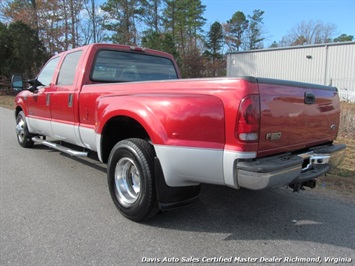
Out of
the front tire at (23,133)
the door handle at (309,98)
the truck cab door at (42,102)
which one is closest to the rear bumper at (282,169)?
the door handle at (309,98)

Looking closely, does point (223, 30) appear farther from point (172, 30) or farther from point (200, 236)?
point (200, 236)

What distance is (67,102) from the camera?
496 centimetres

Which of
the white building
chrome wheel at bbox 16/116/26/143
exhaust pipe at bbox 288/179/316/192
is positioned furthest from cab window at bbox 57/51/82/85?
the white building

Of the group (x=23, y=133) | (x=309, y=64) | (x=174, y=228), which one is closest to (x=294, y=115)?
(x=174, y=228)

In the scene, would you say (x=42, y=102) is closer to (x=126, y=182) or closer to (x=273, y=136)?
(x=126, y=182)

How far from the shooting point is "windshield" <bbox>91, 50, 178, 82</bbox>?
16.1 feet

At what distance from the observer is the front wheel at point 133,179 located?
10.9ft

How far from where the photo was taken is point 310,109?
3326mm

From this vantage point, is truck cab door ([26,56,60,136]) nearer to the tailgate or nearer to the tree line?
the tailgate

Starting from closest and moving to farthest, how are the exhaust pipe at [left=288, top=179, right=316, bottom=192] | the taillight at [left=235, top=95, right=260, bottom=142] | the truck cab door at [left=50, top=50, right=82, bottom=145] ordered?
the taillight at [left=235, top=95, right=260, bottom=142], the exhaust pipe at [left=288, top=179, right=316, bottom=192], the truck cab door at [left=50, top=50, right=82, bottom=145]

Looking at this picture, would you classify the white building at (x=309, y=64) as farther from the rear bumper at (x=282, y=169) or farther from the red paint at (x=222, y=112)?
the rear bumper at (x=282, y=169)

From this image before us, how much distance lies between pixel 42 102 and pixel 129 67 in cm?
184

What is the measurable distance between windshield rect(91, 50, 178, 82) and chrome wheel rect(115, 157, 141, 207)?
1.68m

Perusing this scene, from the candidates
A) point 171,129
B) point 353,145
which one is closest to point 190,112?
point 171,129
